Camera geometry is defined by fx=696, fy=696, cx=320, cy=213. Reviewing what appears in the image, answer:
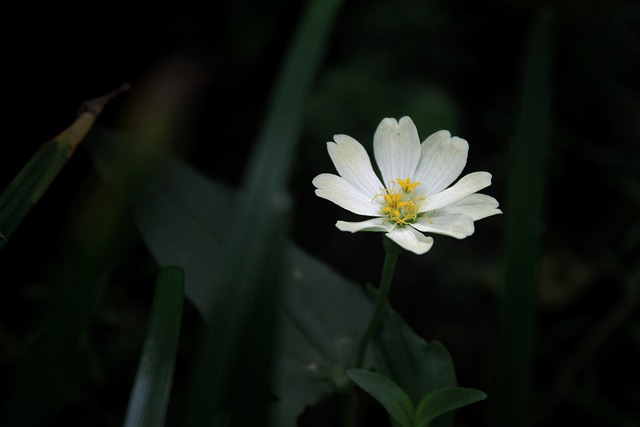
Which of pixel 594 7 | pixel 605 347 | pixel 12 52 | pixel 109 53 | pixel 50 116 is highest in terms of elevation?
pixel 594 7

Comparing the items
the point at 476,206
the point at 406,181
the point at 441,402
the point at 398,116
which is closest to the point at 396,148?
the point at 406,181

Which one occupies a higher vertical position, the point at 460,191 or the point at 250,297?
the point at 460,191

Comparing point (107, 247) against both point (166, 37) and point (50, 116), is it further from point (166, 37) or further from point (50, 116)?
point (166, 37)

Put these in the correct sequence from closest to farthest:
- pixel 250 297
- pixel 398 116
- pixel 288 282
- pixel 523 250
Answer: pixel 250 297, pixel 523 250, pixel 288 282, pixel 398 116

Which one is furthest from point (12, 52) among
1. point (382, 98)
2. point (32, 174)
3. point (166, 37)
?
point (382, 98)

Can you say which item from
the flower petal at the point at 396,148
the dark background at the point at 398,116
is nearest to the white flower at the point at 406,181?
the flower petal at the point at 396,148

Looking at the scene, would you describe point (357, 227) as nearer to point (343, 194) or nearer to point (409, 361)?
point (343, 194)
